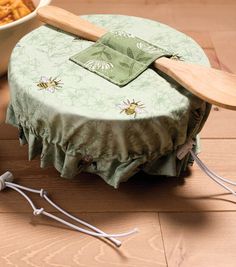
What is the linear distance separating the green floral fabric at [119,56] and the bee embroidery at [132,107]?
4 centimetres

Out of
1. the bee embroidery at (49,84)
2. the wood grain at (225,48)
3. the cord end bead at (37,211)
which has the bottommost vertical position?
the cord end bead at (37,211)

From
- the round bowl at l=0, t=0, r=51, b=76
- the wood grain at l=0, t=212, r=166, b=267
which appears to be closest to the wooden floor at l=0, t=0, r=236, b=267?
the wood grain at l=0, t=212, r=166, b=267

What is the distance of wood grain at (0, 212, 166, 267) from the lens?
→ 1.95 ft

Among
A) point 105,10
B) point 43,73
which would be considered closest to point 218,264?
point 43,73

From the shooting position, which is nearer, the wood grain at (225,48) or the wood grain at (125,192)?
the wood grain at (125,192)

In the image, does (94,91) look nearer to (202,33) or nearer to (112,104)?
(112,104)

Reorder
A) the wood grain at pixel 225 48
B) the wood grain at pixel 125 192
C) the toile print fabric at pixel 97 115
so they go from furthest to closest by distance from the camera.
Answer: the wood grain at pixel 225 48, the wood grain at pixel 125 192, the toile print fabric at pixel 97 115

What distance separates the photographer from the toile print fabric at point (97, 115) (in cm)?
56

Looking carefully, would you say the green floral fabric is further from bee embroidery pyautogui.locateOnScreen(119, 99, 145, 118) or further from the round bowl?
the round bowl

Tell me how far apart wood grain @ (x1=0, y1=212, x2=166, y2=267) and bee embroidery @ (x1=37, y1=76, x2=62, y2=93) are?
183mm

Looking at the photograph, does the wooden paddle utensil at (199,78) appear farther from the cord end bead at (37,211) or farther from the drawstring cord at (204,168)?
the cord end bead at (37,211)

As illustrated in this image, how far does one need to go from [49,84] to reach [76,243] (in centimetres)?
22

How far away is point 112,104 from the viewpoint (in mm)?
572

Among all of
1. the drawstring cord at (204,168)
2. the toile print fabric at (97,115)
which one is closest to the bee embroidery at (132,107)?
the toile print fabric at (97,115)
